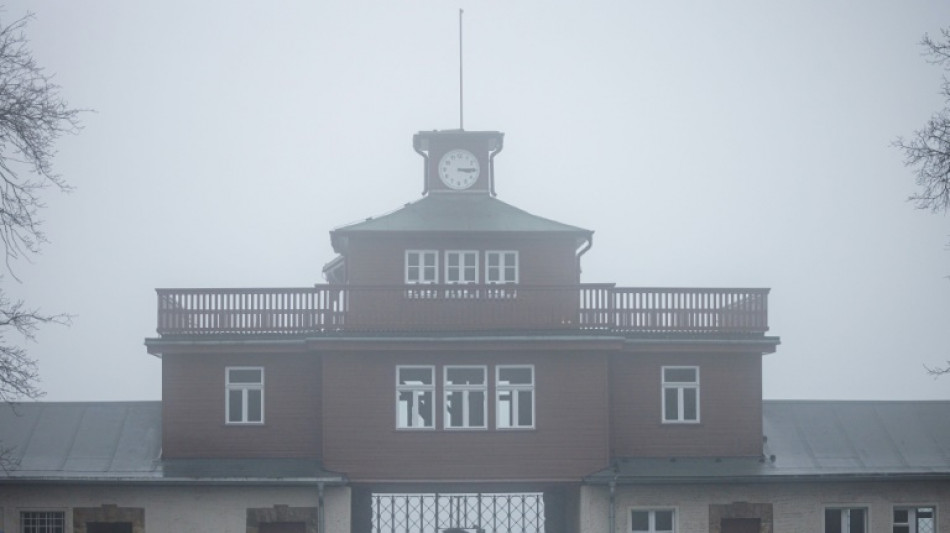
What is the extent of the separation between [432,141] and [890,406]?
46.1 ft

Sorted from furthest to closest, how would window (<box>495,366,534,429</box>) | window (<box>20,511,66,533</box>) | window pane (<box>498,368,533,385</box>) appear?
window pane (<box>498,368,533,385</box>), window (<box>495,366,534,429</box>), window (<box>20,511,66,533</box>)

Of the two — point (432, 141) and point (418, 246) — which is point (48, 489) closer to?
point (418, 246)

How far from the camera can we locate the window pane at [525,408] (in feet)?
131

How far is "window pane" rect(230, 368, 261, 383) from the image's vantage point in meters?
40.7

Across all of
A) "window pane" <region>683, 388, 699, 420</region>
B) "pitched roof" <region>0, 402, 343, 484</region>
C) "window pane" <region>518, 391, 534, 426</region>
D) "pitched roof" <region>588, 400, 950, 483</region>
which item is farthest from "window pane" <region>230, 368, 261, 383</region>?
"window pane" <region>683, 388, 699, 420</region>

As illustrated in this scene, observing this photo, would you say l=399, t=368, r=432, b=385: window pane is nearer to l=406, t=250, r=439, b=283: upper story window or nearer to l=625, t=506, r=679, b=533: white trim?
l=406, t=250, r=439, b=283: upper story window

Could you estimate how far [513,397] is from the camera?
132 feet

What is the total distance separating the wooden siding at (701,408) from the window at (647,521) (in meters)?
1.87

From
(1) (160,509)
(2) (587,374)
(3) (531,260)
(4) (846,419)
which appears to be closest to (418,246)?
(3) (531,260)

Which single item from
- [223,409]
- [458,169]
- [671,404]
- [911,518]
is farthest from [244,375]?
[911,518]

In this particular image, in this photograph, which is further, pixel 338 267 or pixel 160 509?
pixel 338 267

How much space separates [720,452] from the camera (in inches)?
1603

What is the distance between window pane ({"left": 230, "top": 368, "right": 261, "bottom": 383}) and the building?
0.05 m

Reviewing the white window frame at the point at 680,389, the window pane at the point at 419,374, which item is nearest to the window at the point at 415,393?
the window pane at the point at 419,374
